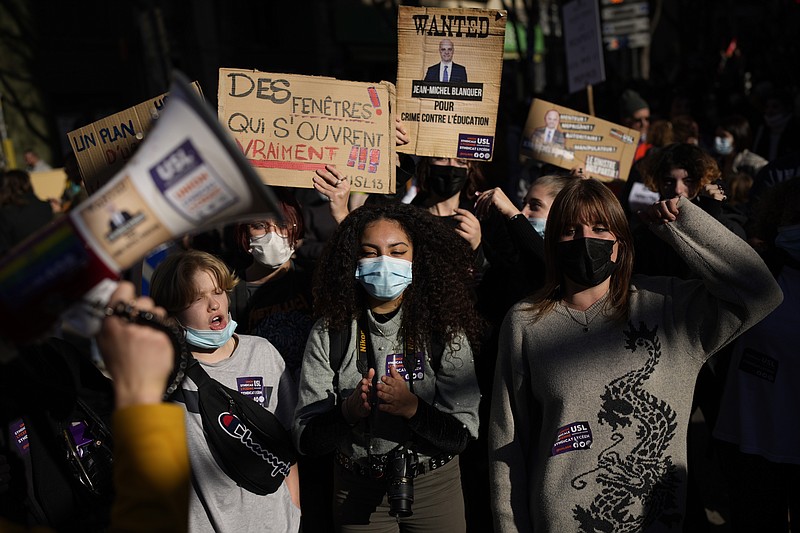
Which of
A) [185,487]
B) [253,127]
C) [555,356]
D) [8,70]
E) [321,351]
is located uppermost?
[185,487]

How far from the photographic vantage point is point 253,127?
378cm

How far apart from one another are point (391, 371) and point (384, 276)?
0.49m

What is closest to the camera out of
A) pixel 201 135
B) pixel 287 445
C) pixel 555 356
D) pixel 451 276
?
pixel 201 135

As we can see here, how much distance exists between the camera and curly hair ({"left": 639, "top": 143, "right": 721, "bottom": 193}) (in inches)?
165

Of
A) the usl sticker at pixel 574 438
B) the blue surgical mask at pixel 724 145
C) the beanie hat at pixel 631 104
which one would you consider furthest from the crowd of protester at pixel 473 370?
the beanie hat at pixel 631 104

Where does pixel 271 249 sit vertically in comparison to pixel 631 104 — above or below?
above

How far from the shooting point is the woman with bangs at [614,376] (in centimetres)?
267

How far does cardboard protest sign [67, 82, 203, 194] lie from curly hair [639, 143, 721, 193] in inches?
106

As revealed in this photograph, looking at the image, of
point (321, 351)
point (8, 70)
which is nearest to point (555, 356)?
point (321, 351)

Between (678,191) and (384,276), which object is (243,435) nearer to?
(384,276)

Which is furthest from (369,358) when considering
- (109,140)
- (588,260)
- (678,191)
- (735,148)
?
(735,148)

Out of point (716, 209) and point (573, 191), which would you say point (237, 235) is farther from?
point (716, 209)

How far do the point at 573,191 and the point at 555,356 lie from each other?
2.10 feet

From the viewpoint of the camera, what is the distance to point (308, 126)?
3.80 m
